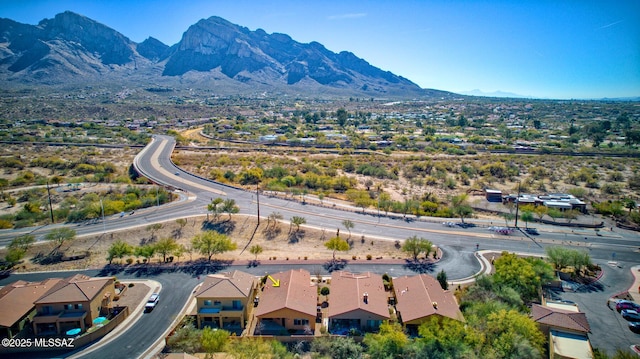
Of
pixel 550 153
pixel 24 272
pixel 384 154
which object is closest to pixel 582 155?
pixel 550 153

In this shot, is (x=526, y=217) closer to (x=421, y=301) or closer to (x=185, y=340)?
(x=421, y=301)

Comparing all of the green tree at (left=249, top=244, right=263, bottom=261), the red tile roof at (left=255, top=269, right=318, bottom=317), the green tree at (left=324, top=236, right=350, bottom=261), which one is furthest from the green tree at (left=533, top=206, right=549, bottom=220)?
the green tree at (left=249, top=244, right=263, bottom=261)

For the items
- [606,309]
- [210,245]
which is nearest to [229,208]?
[210,245]

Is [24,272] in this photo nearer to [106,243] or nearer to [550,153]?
[106,243]

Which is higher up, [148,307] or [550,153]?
[550,153]

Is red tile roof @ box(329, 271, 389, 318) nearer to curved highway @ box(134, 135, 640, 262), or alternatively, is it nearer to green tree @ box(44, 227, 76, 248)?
curved highway @ box(134, 135, 640, 262)

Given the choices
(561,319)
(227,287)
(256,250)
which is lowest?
(256,250)

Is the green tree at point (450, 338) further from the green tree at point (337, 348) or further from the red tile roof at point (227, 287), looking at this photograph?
the red tile roof at point (227, 287)

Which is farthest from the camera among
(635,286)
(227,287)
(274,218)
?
(274,218)
